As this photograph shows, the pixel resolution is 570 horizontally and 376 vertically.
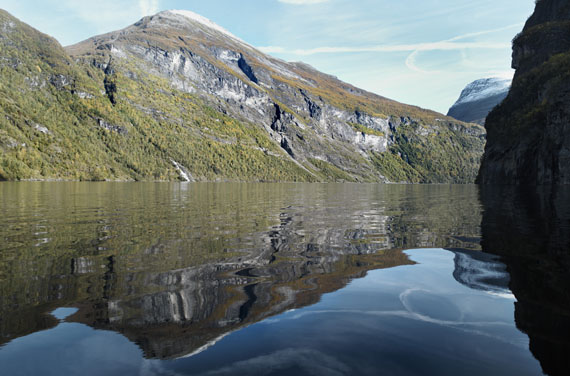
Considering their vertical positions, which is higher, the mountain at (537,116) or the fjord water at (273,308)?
the mountain at (537,116)

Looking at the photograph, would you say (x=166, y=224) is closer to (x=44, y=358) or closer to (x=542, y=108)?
(x=44, y=358)

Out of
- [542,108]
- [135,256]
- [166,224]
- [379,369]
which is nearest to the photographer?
[379,369]

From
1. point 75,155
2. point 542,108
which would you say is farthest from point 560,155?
point 75,155

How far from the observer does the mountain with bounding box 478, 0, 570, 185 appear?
2512 inches

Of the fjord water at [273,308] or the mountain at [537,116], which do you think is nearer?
the fjord water at [273,308]

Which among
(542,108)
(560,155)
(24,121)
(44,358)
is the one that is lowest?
(44,358)

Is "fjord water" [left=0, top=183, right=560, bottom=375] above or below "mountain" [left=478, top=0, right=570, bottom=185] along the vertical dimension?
below

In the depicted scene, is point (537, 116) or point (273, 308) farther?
point (537, 116)

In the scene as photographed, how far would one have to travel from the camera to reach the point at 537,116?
7400 cm

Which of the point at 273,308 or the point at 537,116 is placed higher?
the point at 537,116

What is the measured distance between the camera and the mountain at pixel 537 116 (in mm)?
63812

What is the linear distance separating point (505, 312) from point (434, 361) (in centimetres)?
271

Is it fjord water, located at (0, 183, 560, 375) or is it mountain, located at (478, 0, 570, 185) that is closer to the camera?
fjord water, located at (0, 183, 560, 375)

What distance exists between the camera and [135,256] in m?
11.5
